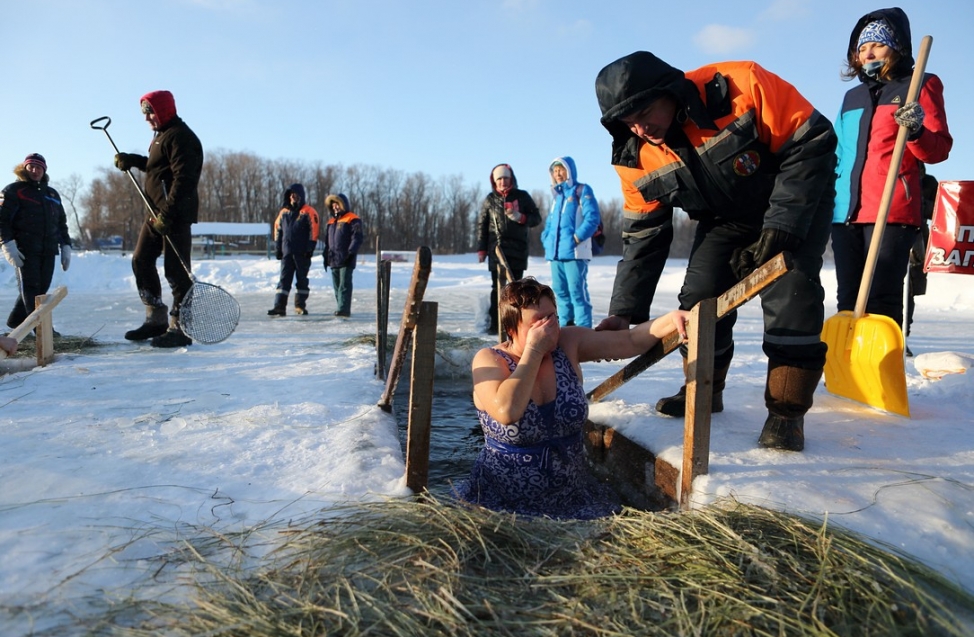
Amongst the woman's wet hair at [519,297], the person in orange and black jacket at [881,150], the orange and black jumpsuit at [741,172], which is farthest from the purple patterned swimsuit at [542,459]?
the person in orange and black jacket at [881,150]

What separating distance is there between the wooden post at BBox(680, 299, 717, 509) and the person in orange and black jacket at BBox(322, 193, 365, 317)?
24.1 feet

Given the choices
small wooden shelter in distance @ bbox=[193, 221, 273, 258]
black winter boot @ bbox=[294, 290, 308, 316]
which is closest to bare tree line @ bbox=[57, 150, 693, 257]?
small wooden shelter in distance @ bbox=[193, 221, 273, 258]

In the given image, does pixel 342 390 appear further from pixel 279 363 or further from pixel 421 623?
pixel 421 623

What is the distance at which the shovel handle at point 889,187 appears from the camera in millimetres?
3234

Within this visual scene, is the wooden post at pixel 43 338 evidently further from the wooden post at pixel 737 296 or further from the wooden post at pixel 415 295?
the wooden post at pixel 737 296

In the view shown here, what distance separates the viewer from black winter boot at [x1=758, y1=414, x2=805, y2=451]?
2.59m

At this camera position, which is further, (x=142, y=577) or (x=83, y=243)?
(x=83, y=243)

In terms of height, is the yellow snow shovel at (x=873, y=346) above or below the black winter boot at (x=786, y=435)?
above

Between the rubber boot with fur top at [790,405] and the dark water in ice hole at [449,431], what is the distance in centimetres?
147

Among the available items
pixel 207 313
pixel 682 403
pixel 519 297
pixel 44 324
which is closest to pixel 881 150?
pixel 682 403

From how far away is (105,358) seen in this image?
5082 mm

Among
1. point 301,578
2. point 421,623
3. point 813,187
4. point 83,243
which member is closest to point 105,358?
point 301,578

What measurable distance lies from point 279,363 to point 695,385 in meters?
3.80

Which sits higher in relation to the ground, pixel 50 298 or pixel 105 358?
pixel 50 298
